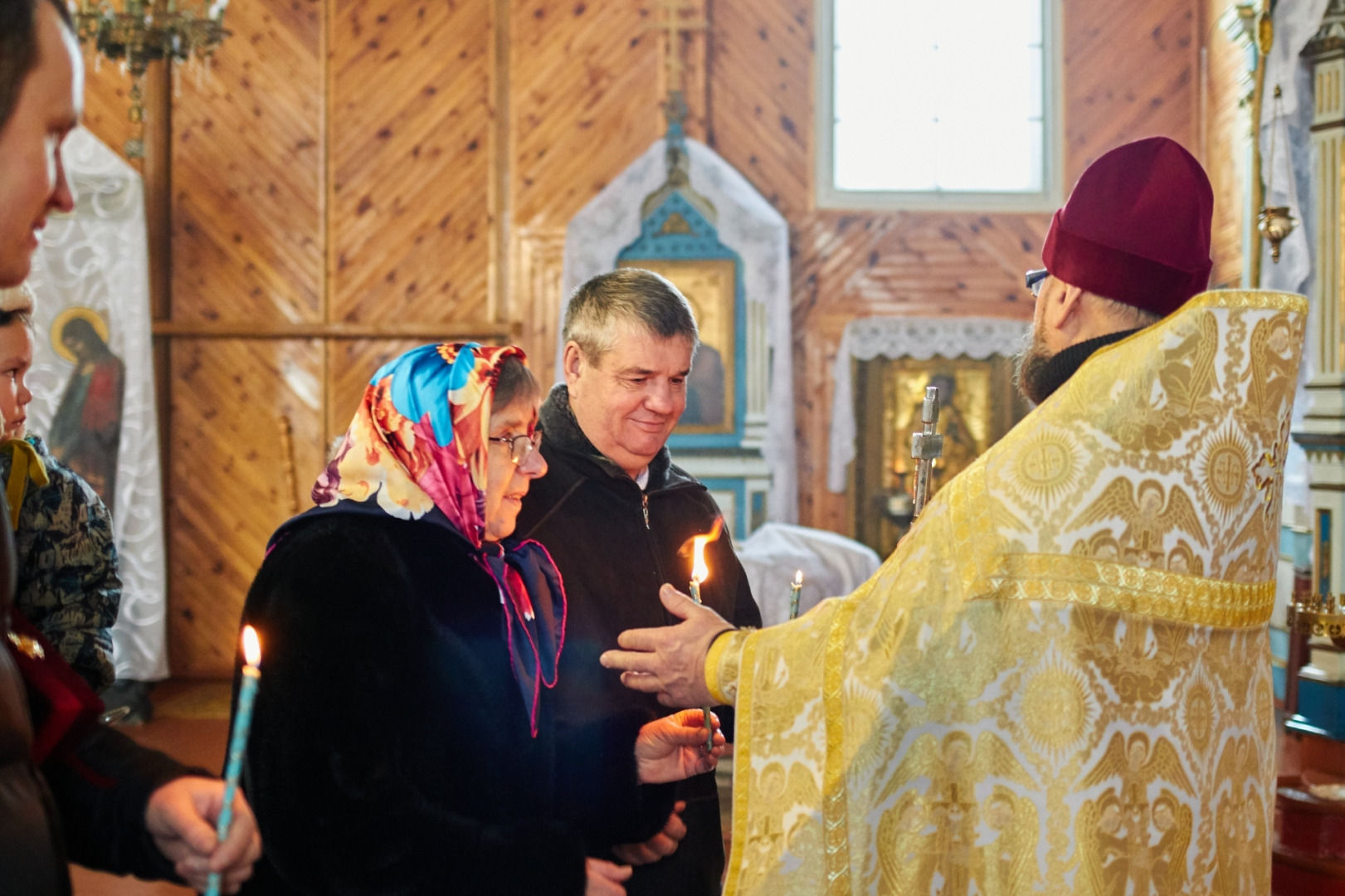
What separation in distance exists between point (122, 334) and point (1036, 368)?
21.0 feet

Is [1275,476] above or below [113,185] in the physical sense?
below

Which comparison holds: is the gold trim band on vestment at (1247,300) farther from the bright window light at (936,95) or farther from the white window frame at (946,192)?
the bright window light at (936,95)

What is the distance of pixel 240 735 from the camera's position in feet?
3.19

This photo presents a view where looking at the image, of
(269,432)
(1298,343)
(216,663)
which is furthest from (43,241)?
(1298,343)

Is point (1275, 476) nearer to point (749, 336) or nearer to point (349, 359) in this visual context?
point (749, 336)

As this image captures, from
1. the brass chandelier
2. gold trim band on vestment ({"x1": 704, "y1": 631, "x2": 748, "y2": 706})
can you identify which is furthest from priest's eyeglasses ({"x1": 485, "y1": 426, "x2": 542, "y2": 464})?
the brass chandelier

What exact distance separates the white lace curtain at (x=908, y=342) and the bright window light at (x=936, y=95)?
1.06 meters

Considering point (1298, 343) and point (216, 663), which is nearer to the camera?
point (1298, 343)

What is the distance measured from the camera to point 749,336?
7.28m

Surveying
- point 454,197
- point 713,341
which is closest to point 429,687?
point 713,341

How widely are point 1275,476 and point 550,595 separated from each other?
1.22 meters

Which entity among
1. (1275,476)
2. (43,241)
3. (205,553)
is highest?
(43,241)

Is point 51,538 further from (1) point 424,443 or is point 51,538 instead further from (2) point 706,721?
(2) point 706,721

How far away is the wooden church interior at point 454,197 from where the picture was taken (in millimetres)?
7820
